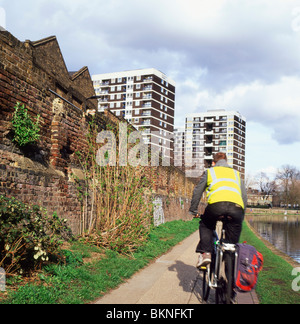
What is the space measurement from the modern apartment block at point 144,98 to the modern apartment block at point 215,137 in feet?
76.8

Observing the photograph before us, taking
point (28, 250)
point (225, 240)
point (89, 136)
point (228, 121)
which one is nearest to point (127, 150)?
point (89, 136)

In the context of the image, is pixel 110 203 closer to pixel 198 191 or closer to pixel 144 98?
pixel 198 191

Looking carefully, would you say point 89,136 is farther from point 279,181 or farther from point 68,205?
point 279,181

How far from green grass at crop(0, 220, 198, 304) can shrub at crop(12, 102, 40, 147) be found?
215 centimetres

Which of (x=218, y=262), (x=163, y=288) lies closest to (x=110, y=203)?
(x=163, y=288)

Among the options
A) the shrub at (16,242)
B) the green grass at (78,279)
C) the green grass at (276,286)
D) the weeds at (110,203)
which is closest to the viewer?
the green grass at (78,279)

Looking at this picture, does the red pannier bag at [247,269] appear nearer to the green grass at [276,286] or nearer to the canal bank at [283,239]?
the green grass at [276,286]

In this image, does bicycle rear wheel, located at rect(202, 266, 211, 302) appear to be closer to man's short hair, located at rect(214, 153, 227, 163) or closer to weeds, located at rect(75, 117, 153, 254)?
man's short hair, located at rect(214, 153, 227, 163)

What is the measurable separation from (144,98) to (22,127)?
75686mm

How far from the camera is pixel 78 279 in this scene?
198 inches

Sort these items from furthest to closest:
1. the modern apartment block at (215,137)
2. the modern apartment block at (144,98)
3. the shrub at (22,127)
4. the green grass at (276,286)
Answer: the modern apartment block at (215,137) → the modern apartment block at (144,98) → the shrub at (22,127) → the green grass at (276,286)

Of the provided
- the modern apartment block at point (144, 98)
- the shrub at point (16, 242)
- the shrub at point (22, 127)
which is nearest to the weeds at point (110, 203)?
the shrub at point (22, 127)

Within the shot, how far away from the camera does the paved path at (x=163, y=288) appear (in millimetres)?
4480
